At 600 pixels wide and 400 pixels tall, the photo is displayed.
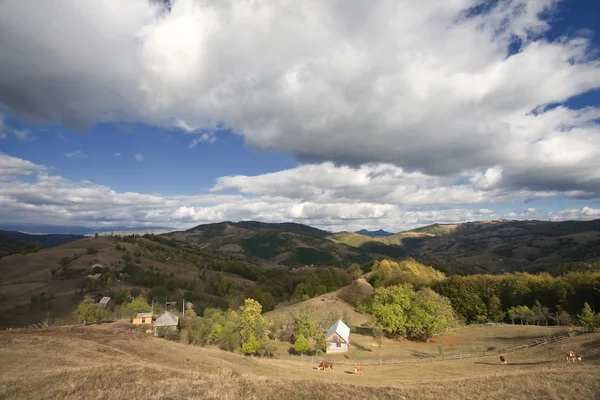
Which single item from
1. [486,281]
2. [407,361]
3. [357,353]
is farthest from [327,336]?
[486,281]

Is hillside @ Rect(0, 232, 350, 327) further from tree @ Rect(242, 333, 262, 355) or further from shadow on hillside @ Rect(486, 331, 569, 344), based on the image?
shadow on hillside @ Rect(486, 331, 569, 344)

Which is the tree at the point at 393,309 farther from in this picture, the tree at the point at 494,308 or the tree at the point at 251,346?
the tree at the point at 494,308

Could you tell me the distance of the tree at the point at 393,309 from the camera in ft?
281

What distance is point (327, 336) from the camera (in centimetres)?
8062

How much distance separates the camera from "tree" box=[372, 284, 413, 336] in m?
85.6

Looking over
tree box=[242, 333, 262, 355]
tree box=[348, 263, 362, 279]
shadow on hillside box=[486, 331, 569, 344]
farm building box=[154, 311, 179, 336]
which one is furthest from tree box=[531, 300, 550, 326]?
farm building box=[154, 311, 179, 336]

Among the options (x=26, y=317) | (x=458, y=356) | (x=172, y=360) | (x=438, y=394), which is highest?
(x=438, y=394)

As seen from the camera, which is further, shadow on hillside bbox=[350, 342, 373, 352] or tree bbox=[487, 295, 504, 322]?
tree bbox=[487, 295, 504, 322]

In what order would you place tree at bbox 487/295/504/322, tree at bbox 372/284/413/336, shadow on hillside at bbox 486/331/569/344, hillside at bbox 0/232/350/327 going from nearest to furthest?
shadow on hillside at bbox 486/331/569/344 < tree at bbox 372/284/413/336 < tree at bbox 487/295/504/322 < hillside at bbox 0/232/350/327

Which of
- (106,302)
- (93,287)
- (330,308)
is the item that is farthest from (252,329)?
(93,287)

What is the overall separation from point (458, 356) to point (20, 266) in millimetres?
226000

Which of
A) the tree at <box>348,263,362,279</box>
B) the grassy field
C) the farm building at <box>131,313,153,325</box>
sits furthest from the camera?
the tree at <box>348,263,362,279</box>

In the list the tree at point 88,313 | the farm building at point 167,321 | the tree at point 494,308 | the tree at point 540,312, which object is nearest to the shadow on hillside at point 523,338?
the tree at point 540,312

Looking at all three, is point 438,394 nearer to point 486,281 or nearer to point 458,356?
point 458,356
